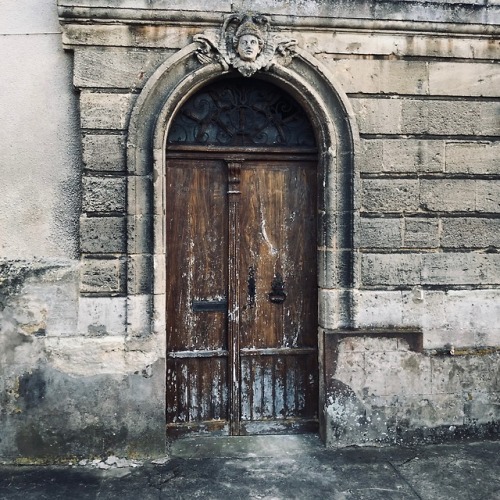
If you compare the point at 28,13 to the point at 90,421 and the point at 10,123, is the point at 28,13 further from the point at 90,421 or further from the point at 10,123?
the point at 90,421

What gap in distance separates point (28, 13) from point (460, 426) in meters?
5.41

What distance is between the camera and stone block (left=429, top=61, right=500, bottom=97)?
495 centimetres

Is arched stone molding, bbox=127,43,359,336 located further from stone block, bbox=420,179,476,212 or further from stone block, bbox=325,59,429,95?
stone block, bbox=420,179,476,212

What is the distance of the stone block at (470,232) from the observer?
4.97m

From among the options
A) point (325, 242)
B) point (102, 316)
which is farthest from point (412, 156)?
point (102, 316)

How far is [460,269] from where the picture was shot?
4988mm

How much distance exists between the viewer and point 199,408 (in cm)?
501

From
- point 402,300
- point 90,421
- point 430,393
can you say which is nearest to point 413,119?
point 402,300

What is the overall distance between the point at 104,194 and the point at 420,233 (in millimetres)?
2883

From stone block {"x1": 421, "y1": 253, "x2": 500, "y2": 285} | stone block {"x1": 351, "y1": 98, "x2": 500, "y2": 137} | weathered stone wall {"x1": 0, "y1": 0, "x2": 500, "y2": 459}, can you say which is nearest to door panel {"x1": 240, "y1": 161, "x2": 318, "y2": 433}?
weathered stone wall {"x1": 0, "y1": 0, "x2": 500, "y2": 459}

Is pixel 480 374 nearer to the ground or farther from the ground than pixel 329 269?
nearer to the ground

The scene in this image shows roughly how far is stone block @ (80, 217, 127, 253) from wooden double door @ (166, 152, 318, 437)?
46 cm

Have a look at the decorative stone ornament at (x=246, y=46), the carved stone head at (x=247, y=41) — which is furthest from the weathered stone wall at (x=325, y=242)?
the carved stone head at (x=247, y=41)

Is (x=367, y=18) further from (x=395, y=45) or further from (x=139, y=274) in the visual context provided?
(x=139, y=274)
